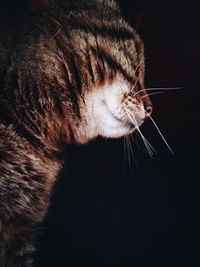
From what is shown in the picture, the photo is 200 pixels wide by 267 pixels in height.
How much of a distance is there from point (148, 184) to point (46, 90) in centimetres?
57

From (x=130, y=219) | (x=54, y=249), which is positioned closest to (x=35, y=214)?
(x=54, y=249)

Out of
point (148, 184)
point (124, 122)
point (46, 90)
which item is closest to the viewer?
point (46, 90)

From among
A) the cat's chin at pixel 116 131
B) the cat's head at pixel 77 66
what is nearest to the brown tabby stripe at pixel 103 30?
the cat's head at pixel 77 66

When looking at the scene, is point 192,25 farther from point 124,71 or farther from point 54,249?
point 54,249

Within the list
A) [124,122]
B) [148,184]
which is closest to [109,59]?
[124,122]

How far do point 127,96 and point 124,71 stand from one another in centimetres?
7

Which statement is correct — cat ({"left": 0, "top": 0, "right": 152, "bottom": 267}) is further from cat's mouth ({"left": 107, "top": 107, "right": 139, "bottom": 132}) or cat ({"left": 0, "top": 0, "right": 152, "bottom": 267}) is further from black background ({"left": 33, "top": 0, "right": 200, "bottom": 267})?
black background ({"left": 33, "top": 0, "right": 200, "bottom": 267})

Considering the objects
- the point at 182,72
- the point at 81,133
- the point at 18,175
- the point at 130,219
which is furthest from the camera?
the point at 182,72

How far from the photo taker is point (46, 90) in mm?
797

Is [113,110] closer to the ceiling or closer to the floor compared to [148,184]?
closer to the ceiling

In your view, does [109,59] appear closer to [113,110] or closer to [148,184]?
[113,110]

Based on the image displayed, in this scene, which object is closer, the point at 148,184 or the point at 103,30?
the point at 103,30

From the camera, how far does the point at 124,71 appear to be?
85 cm

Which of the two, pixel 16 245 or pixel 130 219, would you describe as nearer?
pixel 16 245
